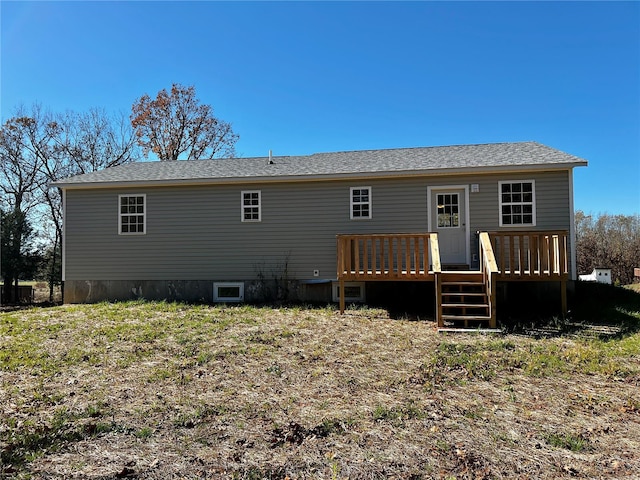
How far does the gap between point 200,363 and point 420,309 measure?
573 cm

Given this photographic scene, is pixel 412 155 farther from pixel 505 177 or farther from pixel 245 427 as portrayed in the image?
pixel 245 427

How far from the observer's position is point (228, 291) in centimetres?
1070

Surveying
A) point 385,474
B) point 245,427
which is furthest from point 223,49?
point 385,474

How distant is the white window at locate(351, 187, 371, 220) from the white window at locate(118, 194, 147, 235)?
592 centimetres

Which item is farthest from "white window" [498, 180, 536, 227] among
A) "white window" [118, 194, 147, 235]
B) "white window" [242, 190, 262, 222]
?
"white window" [118, 194, 147, 235]

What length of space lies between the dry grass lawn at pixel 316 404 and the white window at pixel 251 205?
4.41m

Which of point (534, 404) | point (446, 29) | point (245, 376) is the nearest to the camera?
point (534, 404)

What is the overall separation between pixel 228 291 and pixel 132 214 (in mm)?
3564

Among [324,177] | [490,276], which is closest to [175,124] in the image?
[324,177]

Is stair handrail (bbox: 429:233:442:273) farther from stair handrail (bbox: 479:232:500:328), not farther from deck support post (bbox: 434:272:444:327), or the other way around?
stair handrail (bbox: 479:232:500:328)

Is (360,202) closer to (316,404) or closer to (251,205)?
(251,205)

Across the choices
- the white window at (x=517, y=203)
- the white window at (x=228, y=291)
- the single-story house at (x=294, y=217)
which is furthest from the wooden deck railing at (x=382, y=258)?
the white window at (x=228, y=291)

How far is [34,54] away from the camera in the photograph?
773 cm

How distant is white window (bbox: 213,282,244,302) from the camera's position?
10.5m
